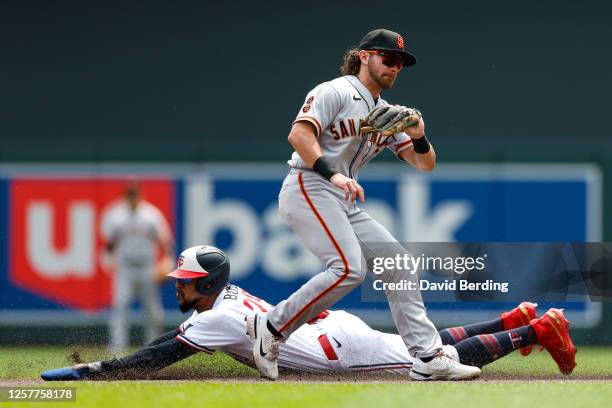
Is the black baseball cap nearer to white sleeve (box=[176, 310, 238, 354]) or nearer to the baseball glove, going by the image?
the baseball glove

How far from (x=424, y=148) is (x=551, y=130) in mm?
5746

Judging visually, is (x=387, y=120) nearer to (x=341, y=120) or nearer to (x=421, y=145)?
(x=341, y=120)

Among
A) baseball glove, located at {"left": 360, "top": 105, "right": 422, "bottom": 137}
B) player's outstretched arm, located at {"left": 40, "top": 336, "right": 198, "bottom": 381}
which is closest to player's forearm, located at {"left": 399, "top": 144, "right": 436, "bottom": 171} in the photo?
baseball glove, located at {"left": 360, "top": 105, "right": 422, "bottom": 137}

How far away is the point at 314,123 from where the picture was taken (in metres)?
5.36

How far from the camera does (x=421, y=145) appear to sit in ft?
18.6

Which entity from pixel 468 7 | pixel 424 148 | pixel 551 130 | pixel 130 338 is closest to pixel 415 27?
pixel 468 7

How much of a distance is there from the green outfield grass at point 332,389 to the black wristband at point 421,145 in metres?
1.03

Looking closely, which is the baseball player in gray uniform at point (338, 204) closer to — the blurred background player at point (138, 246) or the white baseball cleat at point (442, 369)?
the white baseball cleat at point (442, 369)

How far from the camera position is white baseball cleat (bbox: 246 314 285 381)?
5.45 metres

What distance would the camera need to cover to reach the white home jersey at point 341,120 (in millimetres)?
5418

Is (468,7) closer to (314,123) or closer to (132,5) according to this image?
(132,5)

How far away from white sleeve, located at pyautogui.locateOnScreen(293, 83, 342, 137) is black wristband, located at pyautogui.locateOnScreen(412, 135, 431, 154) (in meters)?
0.41

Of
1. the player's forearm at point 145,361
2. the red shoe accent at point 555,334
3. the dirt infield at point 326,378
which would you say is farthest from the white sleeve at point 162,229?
the red shoe accent at point 555,334

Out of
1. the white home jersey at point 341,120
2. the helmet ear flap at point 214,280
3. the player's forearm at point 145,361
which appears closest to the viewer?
the white home jersey at point 341,120
